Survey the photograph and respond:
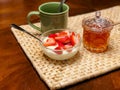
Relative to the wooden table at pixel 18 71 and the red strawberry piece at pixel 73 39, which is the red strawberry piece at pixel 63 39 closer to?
the red strawberry piece at pixel 73 39

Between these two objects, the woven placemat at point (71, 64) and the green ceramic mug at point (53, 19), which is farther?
the green ceramic mug at point (53, 19)

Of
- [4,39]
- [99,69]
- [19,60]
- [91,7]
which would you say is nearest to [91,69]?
[99,69]

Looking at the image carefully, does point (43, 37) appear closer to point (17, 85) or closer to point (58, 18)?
point (58, 18)

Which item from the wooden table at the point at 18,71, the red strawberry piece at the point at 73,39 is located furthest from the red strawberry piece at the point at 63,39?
the wooden table at the point at 18,71

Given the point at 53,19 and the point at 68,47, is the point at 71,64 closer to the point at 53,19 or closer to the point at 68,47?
the point at 68,47

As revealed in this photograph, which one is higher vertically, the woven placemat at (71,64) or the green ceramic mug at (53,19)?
the green ceramic mug at (53,19)

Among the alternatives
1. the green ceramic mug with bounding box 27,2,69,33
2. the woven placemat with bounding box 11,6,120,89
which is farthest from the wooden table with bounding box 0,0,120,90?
the green ceramic mug with bounding box 27,2,69,33

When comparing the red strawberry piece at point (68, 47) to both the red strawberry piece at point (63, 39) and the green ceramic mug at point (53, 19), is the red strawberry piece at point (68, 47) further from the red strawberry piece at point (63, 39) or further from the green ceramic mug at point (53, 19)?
the green ceramic mug at point (53, 19)

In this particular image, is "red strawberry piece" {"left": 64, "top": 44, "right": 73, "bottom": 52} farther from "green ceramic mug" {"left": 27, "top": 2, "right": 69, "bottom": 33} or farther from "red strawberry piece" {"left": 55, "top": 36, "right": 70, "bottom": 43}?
"green ceramic mug" {"left": 27, "top": 2, "right": 69, "bottom": 33}
